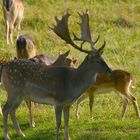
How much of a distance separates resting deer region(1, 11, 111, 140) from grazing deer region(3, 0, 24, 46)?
8.74 metres

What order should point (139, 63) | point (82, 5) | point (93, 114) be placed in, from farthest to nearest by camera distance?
point (82, 5) → point (139, 63) → point (93, 114)

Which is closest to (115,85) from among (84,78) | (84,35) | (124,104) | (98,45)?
(124,104)

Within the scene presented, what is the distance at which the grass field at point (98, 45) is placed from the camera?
1021 cm

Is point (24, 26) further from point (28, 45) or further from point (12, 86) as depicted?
point (12, 86)

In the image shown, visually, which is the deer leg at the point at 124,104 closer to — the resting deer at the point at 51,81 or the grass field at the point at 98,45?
the grass field at the point at 98,45

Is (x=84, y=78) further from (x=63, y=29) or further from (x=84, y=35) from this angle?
(x=63, y=29)

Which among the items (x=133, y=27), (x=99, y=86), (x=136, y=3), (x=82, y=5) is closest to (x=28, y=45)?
(x=99, y=86)

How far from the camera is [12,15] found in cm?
1891

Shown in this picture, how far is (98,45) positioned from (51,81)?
9088 mm

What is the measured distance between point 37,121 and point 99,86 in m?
1.70

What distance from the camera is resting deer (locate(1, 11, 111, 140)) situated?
30.7 feet

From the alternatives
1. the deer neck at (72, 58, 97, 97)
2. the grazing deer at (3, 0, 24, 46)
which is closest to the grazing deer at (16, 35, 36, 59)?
the deer neck at (72, 58, 97, 97)

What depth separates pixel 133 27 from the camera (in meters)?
20.9

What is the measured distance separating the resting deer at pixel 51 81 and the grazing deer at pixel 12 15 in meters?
8.74
